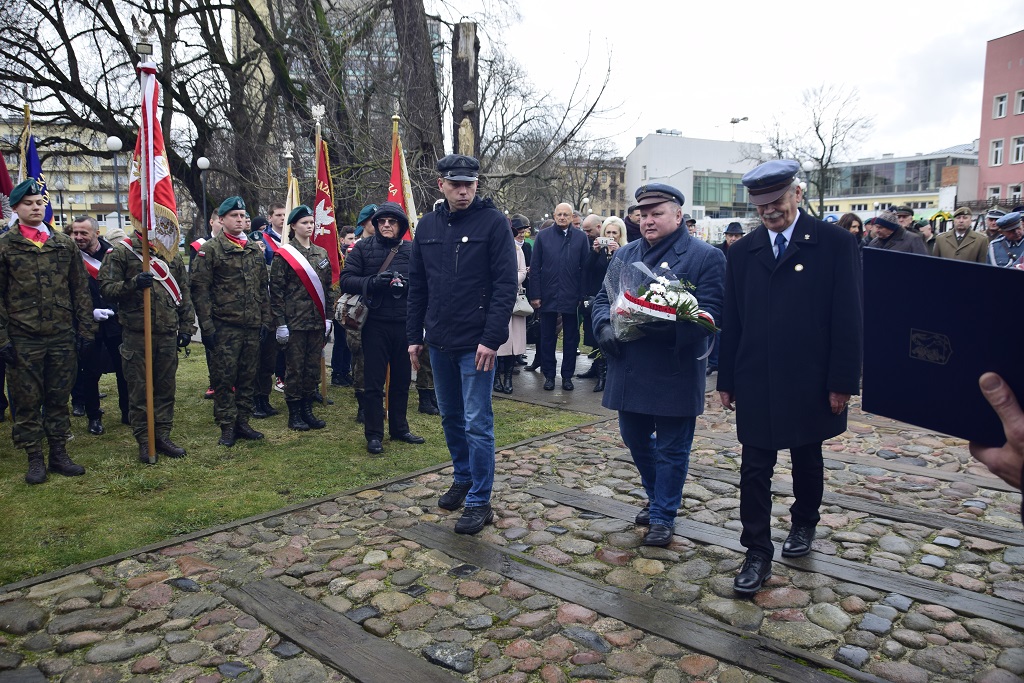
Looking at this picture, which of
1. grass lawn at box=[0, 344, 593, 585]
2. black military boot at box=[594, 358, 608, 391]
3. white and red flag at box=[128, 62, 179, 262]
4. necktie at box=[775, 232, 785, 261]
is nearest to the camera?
necktie at box=[775, 232, 785, 261]

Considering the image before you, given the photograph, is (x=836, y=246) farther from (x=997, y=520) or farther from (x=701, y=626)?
(x=997, y=520)

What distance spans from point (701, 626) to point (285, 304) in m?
5.74

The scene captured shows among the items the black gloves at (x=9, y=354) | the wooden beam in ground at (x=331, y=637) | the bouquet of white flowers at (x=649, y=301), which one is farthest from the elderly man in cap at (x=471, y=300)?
the black gloves at (x=9, y=354)

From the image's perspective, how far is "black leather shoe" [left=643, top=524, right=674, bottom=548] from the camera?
470 cm

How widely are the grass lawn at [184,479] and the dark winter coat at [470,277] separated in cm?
168

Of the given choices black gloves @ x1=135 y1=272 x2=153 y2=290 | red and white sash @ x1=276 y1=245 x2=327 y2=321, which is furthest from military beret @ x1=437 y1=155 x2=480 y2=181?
red and white sash @ x1=276 y1=245 x2=327 y2=321

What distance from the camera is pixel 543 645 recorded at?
3.57m

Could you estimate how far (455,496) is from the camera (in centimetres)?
552

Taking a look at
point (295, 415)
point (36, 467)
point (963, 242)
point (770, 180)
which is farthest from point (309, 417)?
point (963, 242)

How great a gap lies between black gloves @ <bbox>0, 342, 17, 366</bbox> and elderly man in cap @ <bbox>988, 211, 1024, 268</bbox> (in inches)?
406

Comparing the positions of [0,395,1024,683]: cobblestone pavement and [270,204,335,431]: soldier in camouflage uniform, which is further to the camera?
[270,204,335,431]: soldier in camouflage uniform

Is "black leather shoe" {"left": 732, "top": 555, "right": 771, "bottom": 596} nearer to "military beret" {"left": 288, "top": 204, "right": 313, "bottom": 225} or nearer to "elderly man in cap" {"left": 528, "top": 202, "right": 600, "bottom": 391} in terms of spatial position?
"elderly man in cap" {"left": 528, "top": 202, "right": 600, "bottom": 391}

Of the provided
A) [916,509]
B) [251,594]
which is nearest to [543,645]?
[251,594]

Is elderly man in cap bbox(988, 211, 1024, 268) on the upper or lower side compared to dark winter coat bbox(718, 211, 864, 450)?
upper
